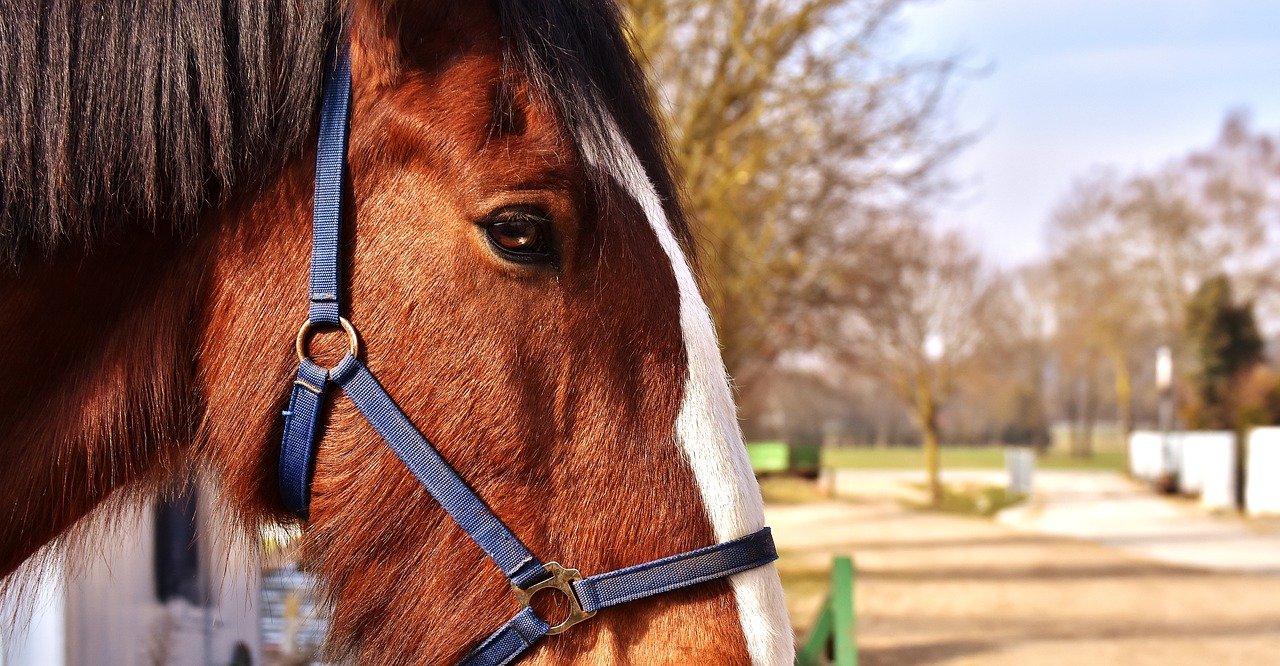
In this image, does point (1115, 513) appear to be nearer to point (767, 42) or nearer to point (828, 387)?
point (828, 387)

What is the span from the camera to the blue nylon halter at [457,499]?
135 centimetres

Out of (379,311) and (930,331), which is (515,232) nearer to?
(379,311)

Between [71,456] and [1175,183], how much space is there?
133 ft

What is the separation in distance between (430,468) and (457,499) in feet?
0.21

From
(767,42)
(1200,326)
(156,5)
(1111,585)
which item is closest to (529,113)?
(156,5)

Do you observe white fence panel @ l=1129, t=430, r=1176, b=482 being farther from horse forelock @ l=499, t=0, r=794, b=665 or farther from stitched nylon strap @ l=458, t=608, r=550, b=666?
stitched nylon strap @ l=458, t=608, r=550, b=666

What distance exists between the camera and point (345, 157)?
1431 mm

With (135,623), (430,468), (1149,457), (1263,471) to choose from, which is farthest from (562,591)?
(1149,457)

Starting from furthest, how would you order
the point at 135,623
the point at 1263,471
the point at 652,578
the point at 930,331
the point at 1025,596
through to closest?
the point at 930,331 < the point at 1263,471 < the point at 1025,596 < the point at 135,623 < the point at 652,578

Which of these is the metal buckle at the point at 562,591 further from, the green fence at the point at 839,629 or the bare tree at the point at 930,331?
the bare tree at the point at 930,331

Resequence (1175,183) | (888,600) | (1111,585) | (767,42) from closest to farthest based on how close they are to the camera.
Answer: (767,42)
(888,600)
(1111,585)
(1175,183)

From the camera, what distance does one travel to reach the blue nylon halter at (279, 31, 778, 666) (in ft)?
4.44

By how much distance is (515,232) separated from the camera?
55.2 inches

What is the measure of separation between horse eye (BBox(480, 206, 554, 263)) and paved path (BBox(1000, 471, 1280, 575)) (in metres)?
15.5
